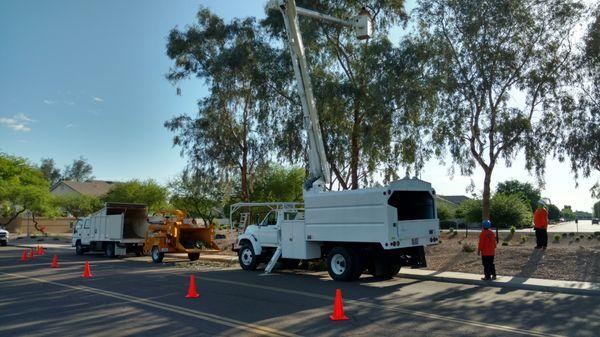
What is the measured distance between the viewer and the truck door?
17.5m

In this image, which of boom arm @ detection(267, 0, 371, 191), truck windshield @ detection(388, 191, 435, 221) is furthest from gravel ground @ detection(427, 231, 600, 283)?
boom arm @ detection(267, 0, 371, 191)

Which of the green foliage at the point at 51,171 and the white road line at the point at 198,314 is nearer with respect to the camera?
the white road line at the point at 198,314

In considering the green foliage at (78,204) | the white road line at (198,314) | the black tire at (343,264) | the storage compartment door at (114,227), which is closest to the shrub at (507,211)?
the black tire at (343,264)

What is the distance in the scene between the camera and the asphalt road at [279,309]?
26.9ft

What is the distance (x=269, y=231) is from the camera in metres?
17.8

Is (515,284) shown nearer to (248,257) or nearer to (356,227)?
(356,227)

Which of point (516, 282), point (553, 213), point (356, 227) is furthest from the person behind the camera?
point (553, 213)

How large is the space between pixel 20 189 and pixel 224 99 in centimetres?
3398

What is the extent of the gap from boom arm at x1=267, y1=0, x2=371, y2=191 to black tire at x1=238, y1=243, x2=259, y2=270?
3.31 meters

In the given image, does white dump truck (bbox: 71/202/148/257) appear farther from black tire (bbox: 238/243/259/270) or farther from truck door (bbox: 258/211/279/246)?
truck door (bbox: 258/211/279/246)

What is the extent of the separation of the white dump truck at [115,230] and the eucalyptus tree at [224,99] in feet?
14.6

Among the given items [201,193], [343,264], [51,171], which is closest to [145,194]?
[201,193]

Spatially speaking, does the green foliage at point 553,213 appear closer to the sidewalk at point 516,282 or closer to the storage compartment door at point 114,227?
the storage compartment door at point 114,227

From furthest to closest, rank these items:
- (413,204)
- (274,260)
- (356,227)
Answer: (274,260) → (413,204) → (356,227)
